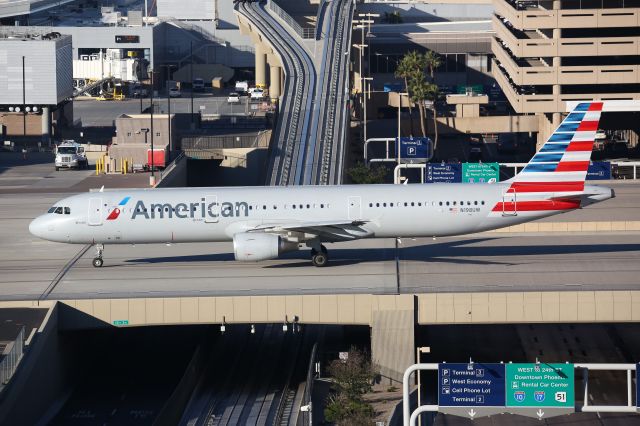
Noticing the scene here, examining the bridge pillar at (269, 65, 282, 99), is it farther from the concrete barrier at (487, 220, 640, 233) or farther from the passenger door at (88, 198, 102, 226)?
the passenger door at (88, 198, 102, 226)

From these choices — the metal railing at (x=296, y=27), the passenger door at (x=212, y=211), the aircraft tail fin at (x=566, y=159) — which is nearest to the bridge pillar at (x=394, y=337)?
the aircraft tail fin at (x=566, y=159)

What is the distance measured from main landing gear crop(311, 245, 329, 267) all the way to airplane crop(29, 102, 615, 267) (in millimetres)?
1430

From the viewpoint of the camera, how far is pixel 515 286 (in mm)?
66062

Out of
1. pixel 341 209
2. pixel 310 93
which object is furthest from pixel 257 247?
pixel 310 93

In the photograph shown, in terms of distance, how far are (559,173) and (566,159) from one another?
879 mm

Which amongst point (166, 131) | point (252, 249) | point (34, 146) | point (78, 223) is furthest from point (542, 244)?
point (34, 146)

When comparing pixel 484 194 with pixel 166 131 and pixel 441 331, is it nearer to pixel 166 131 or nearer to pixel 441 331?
pixel 441 331

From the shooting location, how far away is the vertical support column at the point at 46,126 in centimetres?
13688

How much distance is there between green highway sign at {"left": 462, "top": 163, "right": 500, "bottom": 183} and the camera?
94000mm

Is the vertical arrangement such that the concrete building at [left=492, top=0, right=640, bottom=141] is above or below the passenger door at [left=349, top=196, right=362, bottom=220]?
above

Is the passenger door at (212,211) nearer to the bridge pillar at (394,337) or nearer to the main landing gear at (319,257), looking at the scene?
the main landing gear at (319,257)

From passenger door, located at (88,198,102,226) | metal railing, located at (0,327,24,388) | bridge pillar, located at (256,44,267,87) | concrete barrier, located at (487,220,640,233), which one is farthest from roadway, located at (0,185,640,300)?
bridge pillar, located at (256,44,267,87)

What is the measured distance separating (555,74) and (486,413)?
96563 millimetres

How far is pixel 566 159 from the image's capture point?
69.9 meters
